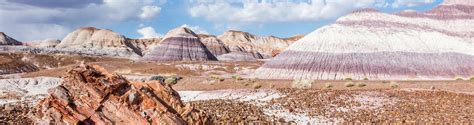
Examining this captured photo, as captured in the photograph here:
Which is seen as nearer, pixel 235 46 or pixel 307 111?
pixel 307 111

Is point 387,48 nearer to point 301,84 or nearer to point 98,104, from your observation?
point 301,84

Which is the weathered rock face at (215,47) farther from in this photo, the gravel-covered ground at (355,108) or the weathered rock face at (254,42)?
the gravel-covered ground at (355,108)

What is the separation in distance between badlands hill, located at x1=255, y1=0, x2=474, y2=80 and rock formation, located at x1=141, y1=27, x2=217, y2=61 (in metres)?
50.9

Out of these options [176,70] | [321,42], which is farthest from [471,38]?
[176,70]

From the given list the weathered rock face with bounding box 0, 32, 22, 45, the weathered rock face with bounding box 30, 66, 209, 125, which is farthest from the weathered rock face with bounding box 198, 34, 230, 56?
the weathered rock face with bounding box 30, 66, 209, 125

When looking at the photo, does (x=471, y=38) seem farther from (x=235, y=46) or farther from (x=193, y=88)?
(x=235, y=46)

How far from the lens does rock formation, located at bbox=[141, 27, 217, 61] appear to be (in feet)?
286

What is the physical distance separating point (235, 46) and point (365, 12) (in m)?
97.7

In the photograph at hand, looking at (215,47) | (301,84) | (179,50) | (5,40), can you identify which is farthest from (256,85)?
(5,40)

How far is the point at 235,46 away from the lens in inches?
5271

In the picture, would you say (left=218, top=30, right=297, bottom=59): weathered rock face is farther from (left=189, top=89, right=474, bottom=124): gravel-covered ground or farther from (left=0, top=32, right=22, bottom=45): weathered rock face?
(left=189, top=89, right=474, bottom=124): gravel-covered ground

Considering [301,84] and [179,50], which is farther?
[179,50]

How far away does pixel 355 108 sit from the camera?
61.2 feet

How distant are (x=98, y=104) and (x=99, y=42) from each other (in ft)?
479
